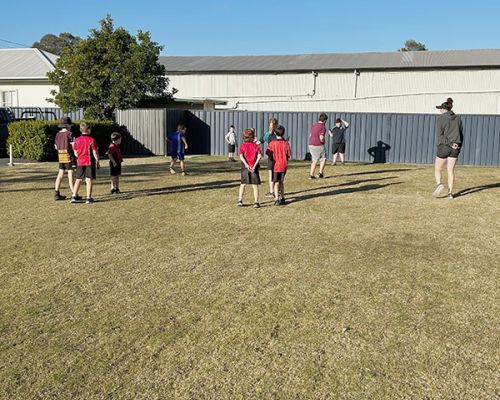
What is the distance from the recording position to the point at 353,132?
20.7 metres

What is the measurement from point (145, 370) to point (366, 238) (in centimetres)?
429

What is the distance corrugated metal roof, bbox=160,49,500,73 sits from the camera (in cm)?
3216

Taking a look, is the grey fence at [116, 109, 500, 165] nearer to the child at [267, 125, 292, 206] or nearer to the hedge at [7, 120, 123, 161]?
the hedge at [7, 120, 123, 161]

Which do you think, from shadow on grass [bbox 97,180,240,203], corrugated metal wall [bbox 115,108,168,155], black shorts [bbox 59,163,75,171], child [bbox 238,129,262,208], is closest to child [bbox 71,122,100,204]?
black shorts [bbox 59,163,75,171]

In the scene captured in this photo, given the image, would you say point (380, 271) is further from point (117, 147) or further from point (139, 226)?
point (117, 147)

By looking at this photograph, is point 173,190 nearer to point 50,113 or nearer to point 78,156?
point 78,156

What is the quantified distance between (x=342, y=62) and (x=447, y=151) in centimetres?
2591

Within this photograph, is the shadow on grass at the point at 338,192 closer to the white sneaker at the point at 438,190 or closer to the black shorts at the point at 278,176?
the black shorts at the point at 278,176

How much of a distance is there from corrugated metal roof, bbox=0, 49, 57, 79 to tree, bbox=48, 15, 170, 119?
31.1ft

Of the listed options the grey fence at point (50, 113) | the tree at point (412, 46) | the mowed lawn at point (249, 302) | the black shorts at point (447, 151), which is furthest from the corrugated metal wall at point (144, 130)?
the tree at point (412, 46)

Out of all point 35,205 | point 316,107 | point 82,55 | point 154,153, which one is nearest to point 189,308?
point 35,205

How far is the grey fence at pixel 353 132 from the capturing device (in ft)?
64.5

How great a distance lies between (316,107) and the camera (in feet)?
108

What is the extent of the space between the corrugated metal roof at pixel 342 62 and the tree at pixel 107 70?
1134cm
